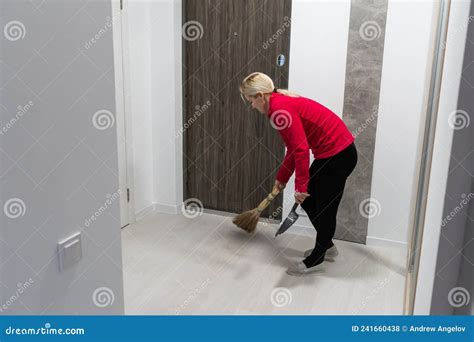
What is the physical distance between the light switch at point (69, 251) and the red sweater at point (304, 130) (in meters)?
1.45

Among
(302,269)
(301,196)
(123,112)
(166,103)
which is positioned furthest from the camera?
(166,103)

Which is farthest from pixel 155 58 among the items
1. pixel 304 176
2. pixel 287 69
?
pixel 304 176

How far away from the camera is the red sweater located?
2590mm

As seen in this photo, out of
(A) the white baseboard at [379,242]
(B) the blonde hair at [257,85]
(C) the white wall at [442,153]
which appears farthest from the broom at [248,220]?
(C) the white wall at [442,153]

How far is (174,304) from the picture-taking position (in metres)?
2.54

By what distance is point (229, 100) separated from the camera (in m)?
3.63

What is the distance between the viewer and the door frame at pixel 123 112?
3277 mm

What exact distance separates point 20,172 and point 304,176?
1.74 meters

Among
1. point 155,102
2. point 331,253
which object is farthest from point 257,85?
point 155,102

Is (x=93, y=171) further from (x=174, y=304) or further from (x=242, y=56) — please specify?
(x=242, y=56)

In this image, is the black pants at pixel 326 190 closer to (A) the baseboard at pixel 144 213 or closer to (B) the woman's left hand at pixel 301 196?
(B) the woman's left hand at pixel 301 196

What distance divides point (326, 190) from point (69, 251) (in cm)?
173

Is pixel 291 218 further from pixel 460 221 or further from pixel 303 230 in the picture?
pixel 460 221

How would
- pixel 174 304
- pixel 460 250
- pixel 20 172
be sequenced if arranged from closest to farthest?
pixel 460 250, pixel 20 172, pixel 174 304
